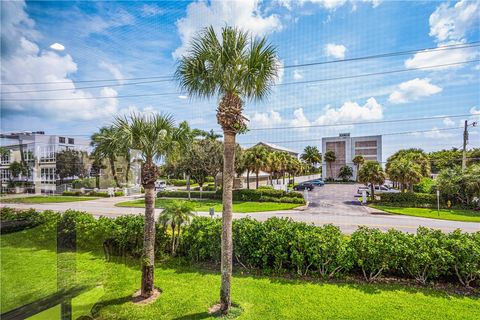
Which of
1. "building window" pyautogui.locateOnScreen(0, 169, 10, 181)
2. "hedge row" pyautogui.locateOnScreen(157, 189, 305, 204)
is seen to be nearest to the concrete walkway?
"hedge row" pyautogui.locateOnScreen(157, 189, 305, 204)

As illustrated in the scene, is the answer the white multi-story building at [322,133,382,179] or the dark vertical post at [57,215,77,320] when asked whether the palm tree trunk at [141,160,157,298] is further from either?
the white multi-story building at [322,133,382,179]

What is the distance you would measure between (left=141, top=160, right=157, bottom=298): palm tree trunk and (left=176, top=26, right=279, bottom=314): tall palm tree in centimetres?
96

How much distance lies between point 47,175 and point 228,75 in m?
2.15

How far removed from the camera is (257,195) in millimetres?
11984

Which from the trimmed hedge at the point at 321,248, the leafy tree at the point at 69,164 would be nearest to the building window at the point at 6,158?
the leafy tree at the point at 69,164

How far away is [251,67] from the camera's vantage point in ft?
8.05

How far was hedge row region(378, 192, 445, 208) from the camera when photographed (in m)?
9.49

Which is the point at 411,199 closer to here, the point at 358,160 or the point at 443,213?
the point at 443,213

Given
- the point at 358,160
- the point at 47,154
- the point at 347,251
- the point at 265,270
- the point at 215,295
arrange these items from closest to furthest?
1. the point at 47,154
2. the point at 215,295
3. the point at 347,251
4. the point at 265,270
5. the point at 358,160

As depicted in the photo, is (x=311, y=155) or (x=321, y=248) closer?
(x=321, y=248)

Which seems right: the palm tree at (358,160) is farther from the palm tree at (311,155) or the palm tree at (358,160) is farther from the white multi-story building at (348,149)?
the palm tree at (311,155)

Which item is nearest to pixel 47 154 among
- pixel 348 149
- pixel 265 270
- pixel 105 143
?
pixel 105 143

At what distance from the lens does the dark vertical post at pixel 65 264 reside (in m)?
1.79

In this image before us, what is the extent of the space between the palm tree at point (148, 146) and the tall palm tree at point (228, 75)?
708 mm
